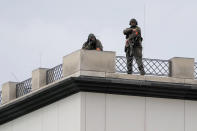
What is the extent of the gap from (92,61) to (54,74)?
123 inches

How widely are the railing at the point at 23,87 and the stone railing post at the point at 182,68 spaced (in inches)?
258

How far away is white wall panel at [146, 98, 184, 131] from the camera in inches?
2384

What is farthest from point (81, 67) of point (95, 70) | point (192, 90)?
point (192, 90)

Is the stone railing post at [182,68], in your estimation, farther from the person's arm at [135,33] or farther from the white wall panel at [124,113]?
the white wall panel at [124,113]

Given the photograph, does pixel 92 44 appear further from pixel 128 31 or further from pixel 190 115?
pixel 190 115

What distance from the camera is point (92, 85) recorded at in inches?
2351

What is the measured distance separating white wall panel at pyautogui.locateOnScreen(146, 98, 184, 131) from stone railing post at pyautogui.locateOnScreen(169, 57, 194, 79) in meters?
1.02

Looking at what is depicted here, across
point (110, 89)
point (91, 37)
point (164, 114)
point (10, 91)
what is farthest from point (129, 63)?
point (10, 91)

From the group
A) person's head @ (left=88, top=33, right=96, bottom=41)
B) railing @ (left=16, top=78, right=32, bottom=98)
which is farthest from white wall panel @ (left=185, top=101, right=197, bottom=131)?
railing @ (left=16, top=78, right=32, bottom=98)

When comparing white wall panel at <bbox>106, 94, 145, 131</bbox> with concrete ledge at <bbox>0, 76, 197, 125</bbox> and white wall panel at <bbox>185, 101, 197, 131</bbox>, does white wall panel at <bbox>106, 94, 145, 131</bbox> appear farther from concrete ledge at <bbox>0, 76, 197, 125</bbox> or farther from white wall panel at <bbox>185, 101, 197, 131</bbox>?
white wall panel at <bbox>185, 101, 197, 131</bbox>

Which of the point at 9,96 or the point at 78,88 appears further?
the point at 9,96

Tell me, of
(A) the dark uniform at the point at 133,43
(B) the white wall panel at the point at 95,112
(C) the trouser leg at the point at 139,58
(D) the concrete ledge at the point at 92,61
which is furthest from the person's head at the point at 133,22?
(B) the white wall panel at the point at 95,112

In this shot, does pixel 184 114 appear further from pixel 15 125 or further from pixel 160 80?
pixel 15 125

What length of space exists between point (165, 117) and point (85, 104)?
3285 mm
